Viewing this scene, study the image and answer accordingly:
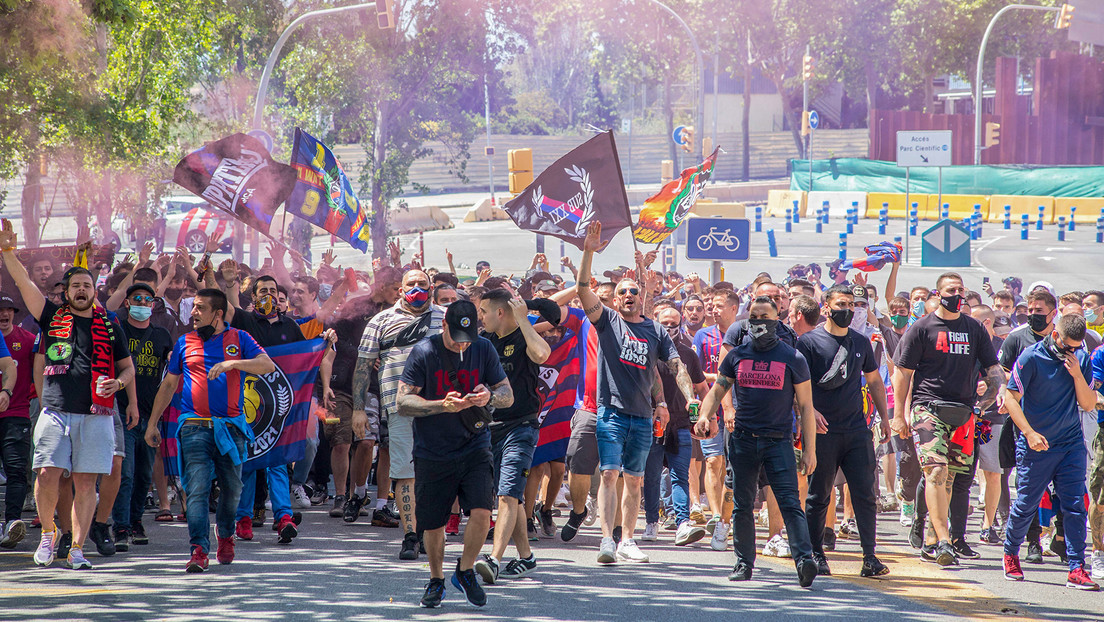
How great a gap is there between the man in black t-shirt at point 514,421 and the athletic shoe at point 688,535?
1.66 m

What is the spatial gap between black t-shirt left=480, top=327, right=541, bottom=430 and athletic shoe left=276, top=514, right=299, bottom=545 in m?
1.84

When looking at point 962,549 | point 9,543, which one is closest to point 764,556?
point 962,549

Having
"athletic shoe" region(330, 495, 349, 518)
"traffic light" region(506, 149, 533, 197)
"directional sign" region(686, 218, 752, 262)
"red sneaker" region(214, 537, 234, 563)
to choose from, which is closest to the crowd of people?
"red sneaker" region(214, 537, 234, 563)

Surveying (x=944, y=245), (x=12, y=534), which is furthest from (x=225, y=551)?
(x=944, y=245)

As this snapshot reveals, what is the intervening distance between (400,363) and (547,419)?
1.31 meters

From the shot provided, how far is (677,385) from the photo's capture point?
354 inches

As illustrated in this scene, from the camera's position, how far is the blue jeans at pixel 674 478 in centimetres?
883

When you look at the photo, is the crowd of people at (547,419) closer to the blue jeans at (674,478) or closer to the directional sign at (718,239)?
the blue jeans at (674,478)

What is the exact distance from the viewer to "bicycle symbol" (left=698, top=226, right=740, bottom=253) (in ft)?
50.4

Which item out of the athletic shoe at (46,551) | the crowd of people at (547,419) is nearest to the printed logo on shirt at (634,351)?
the crowd of people at (547,419)

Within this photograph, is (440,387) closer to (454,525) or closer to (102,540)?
(454,525)

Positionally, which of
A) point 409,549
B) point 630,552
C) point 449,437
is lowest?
point 630,552

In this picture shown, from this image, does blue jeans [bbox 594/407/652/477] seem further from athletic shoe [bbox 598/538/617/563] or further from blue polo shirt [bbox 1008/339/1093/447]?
blue polo shirt [bbox 1008/339/1093/447]

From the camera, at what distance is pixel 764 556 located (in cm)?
843
